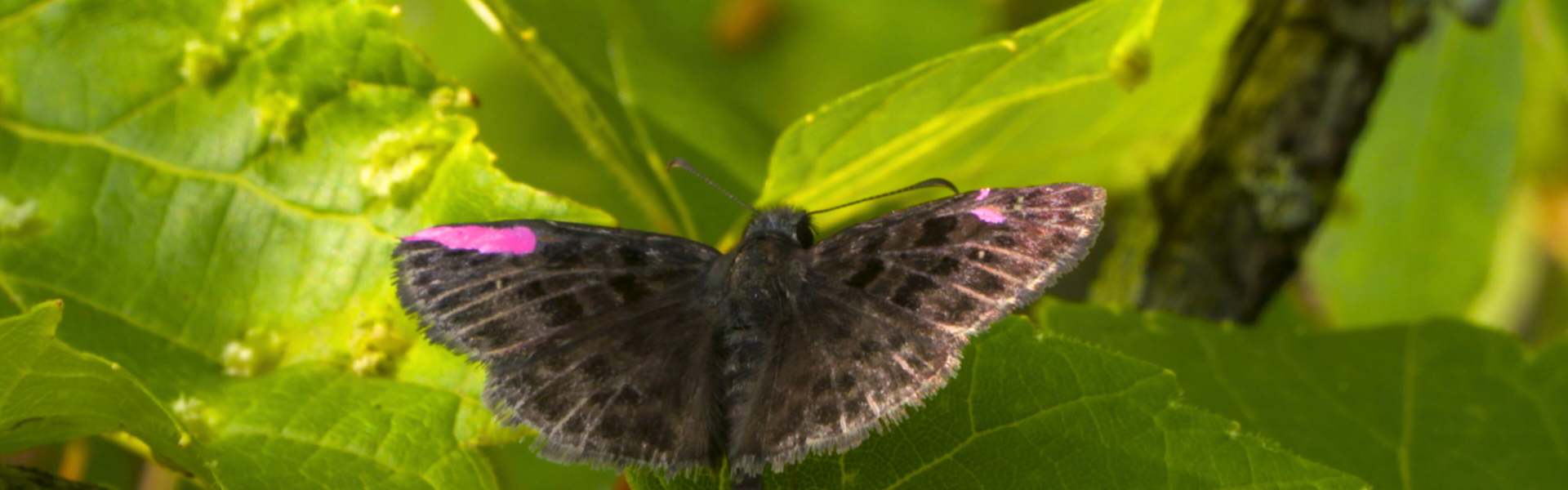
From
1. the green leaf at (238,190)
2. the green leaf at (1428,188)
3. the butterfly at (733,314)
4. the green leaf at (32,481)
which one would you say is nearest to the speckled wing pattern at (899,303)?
the butterfly at (733,314)

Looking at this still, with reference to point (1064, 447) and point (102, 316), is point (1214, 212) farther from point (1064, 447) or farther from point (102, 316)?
point (102, 316)

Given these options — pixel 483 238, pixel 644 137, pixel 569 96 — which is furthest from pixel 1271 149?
pixel 483 238

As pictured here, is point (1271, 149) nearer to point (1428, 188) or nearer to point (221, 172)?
point (1428, 188)

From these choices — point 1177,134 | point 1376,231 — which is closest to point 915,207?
point 1177,134

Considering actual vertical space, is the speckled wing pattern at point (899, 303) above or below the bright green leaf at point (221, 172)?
below

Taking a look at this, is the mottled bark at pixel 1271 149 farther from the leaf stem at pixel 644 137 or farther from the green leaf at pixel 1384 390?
the leaf stem at pixel 644 137

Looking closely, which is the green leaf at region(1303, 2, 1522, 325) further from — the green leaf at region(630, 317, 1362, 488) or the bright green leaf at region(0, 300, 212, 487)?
the bright green leaf at region(0, 300, 212, 487)
